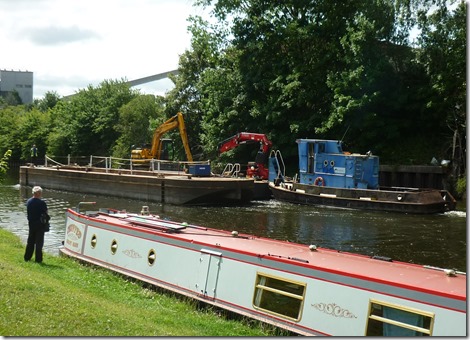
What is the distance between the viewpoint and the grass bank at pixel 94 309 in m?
7.22

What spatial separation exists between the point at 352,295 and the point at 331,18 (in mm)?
33518

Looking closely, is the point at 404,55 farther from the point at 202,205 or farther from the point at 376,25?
the point at 202,205

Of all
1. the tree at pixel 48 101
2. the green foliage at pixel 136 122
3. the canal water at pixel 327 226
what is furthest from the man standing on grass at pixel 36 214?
the tree at pixel 48 101

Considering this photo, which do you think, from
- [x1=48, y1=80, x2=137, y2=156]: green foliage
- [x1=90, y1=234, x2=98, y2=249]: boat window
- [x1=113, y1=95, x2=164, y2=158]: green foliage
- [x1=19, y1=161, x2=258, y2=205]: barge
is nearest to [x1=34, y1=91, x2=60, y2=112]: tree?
[x1=48, y1=80, x2=137, y2=156]: green foliage

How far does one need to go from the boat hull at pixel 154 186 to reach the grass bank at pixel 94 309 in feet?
58.6

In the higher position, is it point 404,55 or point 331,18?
point 331,18

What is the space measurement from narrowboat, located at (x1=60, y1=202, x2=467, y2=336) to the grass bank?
0.35 m

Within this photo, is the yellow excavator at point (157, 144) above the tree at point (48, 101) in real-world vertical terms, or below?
below

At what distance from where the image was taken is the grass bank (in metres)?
7.22

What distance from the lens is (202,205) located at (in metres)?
30.1

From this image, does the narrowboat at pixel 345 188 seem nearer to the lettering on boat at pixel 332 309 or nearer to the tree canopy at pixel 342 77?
the tree canopy at pixel 342 77

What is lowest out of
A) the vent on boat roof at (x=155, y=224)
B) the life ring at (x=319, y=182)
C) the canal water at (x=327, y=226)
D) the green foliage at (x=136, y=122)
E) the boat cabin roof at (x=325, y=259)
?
the canal water at (x=327, y=226)

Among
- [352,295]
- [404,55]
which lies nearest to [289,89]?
[404,55]

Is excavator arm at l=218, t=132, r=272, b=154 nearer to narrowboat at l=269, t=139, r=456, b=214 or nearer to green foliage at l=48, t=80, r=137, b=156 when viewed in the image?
narrowboat at l=269, t=139, r=456, b=214
